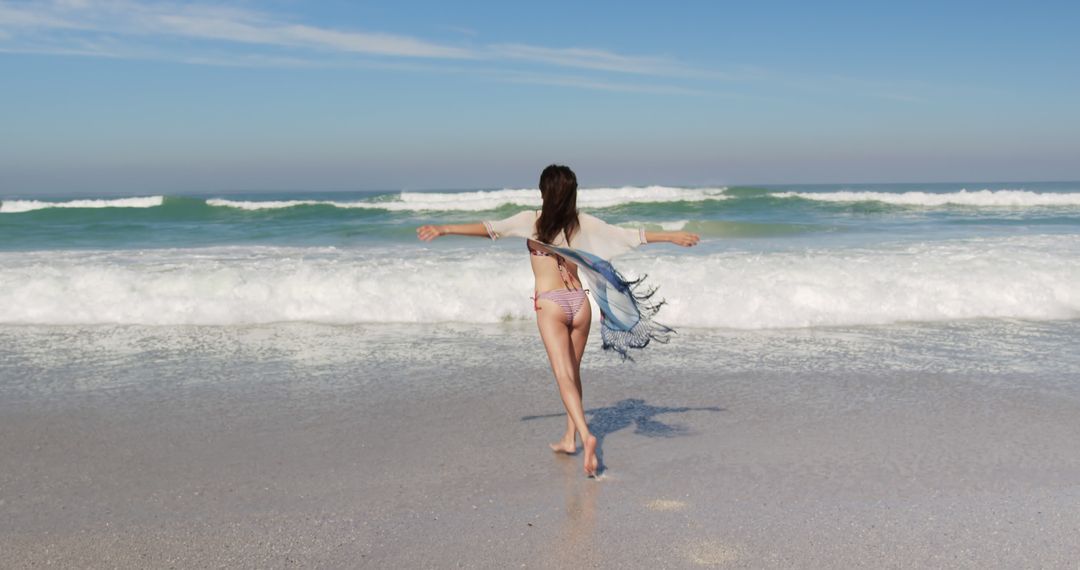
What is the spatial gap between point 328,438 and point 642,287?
18.4ft

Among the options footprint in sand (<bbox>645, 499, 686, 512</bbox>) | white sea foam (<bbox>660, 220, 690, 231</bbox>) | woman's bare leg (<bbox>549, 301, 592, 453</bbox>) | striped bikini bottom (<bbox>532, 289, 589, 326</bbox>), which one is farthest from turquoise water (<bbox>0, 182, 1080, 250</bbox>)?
footprint in sand (<bbox>645, 499, 686, 512</bbox>)

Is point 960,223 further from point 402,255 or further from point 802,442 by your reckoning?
point 802,442

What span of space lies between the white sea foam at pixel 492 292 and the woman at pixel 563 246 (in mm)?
4479

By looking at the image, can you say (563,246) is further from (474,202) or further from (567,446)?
(474,202)

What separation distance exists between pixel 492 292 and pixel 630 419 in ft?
14.4

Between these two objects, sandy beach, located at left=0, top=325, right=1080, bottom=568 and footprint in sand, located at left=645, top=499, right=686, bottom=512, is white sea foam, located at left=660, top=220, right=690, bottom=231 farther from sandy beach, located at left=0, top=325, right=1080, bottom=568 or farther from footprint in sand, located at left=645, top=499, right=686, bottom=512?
footprint in sand, located at left=645, top=499, right=686, bottom=512

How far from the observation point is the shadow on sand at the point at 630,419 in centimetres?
496

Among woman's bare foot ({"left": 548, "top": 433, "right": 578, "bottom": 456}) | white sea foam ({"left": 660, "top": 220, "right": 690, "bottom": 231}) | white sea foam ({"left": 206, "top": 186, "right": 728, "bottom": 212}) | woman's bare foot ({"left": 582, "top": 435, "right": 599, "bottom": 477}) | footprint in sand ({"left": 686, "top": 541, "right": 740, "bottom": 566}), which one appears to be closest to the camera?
footprint in sand ({"left": 686, "top": 541, "right": 740, "bottom": 566})

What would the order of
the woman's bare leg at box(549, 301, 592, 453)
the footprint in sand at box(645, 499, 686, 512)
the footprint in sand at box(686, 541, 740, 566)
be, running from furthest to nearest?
1. the woman's bare leg at box(549, 301, 592, 453)
2. the footprint in sand at box(645, 499, 686, 512)
3. the footprint in sand at box(686, 541, 740, 566)

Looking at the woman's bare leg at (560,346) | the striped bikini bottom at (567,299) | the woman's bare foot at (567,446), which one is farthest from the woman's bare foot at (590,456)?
the striped bikini bottom at (567,299)

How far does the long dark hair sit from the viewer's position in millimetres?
4168

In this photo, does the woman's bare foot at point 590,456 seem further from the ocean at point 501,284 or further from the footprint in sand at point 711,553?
the ocean at point 501,284

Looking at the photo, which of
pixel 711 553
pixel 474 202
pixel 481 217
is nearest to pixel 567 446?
pixel 711 553

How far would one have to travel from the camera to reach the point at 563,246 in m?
4.35
